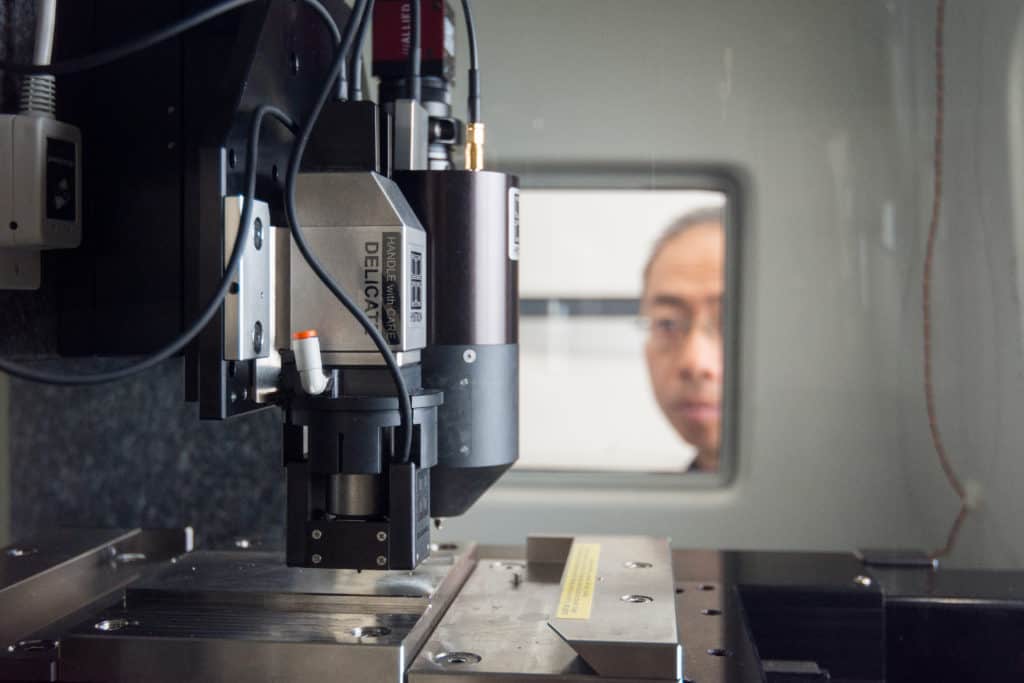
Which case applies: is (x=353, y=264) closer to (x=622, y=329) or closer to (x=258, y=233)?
(x=258, y=233)

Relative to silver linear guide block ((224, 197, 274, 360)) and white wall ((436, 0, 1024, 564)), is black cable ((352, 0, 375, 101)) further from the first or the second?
white wall ((436, 0, 1024, 564))

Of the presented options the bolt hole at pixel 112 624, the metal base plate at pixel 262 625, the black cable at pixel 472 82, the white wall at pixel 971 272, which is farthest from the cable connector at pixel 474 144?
the white wall at pixel 971 272

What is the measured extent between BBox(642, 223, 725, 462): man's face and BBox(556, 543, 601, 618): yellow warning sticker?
1.30 feet

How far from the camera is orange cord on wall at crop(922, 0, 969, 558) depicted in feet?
4.38

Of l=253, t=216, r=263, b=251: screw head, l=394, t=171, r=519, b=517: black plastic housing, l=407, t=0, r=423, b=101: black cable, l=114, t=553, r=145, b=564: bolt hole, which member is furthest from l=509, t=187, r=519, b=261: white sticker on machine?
l=114, t=553, r=145, b=564: bolt hole

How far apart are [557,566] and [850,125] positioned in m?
0.64

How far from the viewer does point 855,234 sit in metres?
1.37

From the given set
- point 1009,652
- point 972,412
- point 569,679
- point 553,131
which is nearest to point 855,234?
point 972,412

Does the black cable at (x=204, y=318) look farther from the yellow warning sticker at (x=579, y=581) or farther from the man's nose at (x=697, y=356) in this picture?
the man's nose at (x=697, y=356)

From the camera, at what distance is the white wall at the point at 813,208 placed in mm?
1328

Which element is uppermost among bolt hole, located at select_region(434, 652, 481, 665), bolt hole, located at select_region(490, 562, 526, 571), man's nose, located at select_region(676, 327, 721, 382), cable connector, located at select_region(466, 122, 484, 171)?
cable connector, located at select_region(466, 122, 484, 171)

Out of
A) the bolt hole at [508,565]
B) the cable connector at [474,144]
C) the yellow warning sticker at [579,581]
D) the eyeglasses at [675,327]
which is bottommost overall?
the bolt hole at [508,565]

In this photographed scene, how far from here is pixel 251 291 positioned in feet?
2.80

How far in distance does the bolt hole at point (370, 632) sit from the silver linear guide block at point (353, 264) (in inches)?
8.2
